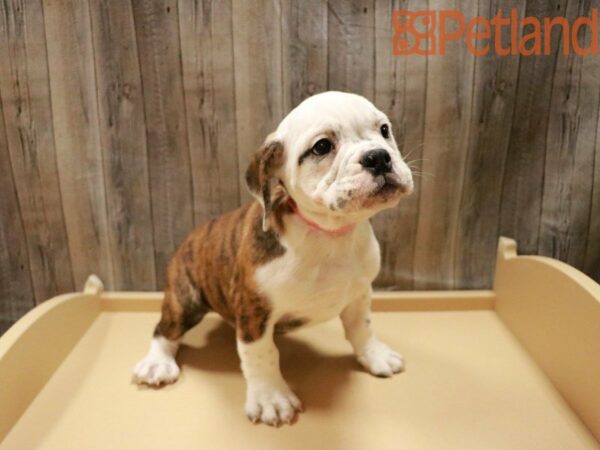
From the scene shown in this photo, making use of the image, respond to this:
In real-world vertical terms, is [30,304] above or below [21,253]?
below

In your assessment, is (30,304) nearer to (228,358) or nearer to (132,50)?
(228,358)

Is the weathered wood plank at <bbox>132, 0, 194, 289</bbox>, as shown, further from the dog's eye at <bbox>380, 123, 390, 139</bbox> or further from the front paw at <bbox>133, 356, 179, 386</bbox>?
the dog's eye at <bbox>380, 123, 390, 139</bbox>

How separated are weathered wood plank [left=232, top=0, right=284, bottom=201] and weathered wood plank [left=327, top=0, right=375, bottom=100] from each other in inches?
6.8

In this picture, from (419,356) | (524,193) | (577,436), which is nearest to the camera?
(577,436)

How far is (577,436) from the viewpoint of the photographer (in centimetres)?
133

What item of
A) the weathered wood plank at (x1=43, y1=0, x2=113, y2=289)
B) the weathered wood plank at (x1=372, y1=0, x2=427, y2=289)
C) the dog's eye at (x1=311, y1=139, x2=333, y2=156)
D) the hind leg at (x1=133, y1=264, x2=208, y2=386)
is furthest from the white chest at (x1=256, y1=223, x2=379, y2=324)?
the weathered wood plank at (x1=43, y1=0, x2=113, y2=289)

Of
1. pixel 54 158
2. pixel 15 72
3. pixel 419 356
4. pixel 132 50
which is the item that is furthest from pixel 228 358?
pixel 15 72

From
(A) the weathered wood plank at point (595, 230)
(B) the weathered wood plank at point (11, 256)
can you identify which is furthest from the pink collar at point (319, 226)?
(B) the weathered wood plank at point (11, 256)

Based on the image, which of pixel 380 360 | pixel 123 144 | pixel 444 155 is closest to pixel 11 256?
pixel 123 144

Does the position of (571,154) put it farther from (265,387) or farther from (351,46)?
(265,387)

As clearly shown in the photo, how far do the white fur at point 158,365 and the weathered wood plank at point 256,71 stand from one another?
64 centimetres

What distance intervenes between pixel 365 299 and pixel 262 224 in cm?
40

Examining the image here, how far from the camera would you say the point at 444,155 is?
1833mm

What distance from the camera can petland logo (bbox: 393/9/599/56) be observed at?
5.54 ft
